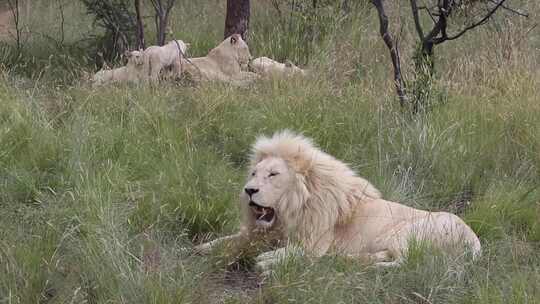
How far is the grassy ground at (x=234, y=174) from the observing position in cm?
416

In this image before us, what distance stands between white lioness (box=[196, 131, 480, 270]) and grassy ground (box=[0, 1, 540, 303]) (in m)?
0.17

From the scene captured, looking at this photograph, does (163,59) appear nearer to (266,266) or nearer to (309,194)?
(309,194)

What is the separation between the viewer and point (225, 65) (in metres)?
8.35

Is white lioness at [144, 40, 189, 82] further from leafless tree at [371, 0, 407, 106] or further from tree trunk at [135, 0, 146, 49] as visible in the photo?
leafless tree at [371, 0, 407, 106]

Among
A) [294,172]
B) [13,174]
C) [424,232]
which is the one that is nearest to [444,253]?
[424,232]

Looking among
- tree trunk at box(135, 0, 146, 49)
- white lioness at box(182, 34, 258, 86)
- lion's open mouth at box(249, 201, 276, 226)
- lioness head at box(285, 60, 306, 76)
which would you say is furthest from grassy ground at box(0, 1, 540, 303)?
tree trunk at box(135, 0, 146, 49)

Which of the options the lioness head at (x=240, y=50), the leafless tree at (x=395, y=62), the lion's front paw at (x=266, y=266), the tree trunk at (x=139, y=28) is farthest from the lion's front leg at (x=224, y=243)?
the tree trunk at (x=139, y=28)

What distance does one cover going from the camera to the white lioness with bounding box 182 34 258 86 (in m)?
7.96

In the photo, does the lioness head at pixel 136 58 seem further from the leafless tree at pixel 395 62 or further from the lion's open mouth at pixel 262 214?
the lion's open mouth at pixel 262 214

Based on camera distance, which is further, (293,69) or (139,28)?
(139,28)

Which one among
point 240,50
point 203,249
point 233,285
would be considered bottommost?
point 233,285

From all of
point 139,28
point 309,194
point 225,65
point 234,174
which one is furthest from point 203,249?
point 139,28

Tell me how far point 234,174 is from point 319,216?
120 centimetres

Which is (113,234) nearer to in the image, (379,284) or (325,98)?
(379,284)
